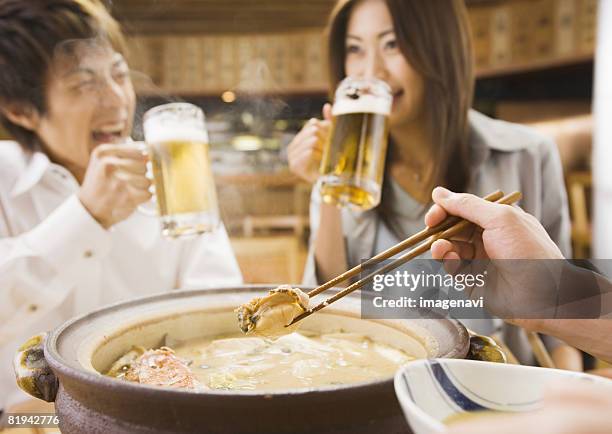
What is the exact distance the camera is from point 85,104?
5.36 feet

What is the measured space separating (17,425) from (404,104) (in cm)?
157

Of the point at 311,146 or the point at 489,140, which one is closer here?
the point at 311,146

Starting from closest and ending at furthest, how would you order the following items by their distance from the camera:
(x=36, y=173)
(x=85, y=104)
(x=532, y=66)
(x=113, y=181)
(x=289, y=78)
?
(x=113, y=181), (x=85, y=104), (x=36, y=173), (x=532, y=66), (x=289, y=78)

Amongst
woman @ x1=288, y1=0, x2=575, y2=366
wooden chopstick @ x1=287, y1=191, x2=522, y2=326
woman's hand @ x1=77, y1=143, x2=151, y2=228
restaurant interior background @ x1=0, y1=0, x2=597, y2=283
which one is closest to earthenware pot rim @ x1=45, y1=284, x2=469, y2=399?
wooden chopstick @ x1=287, y1=191, x2=522, y2=326

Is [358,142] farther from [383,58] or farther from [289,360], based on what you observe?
[289,360]

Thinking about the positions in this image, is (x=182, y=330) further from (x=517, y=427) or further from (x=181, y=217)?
(x=517, y=427)

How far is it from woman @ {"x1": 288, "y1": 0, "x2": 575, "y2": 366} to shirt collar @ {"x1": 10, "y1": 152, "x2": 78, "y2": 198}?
81 cm

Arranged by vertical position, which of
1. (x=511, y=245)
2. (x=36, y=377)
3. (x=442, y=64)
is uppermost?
(x=442, y=64)

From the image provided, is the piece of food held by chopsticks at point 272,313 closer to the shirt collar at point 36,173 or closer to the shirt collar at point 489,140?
the shirt collar at point 36,173

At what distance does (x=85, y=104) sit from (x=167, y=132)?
1.41 ft

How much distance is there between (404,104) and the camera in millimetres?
1926

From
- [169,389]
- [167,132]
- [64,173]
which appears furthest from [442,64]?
Result: [169,389]

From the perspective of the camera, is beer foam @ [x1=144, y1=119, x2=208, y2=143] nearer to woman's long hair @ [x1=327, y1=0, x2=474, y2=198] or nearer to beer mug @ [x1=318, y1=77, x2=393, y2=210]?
beer mug @ [x1=318, y1=77, x2=393, y2=210]

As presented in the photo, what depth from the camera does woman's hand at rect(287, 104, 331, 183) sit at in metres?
1.82
